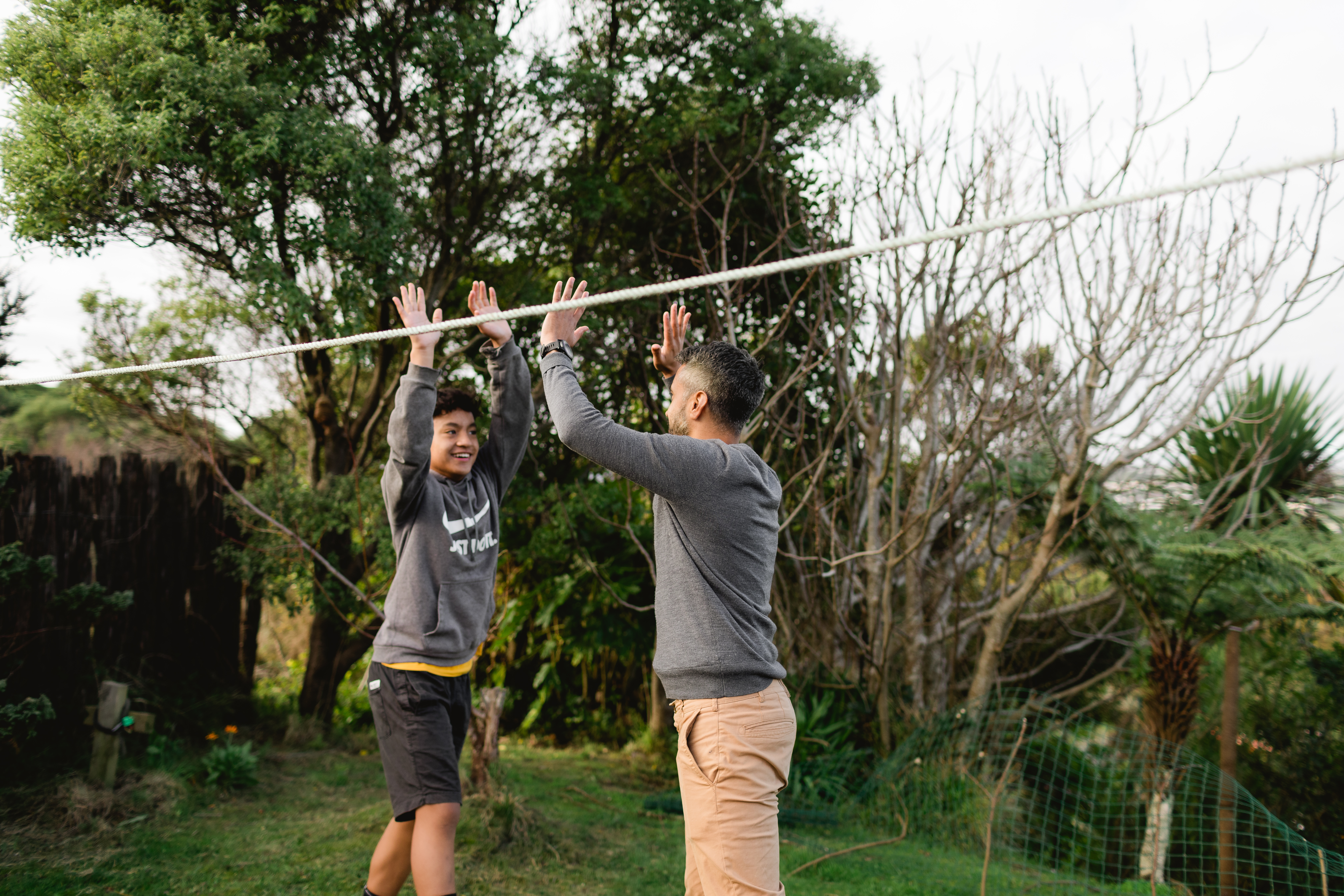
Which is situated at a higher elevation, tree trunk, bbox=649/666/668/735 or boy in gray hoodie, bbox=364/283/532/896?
boy in gray hoodie, bbox=364/283/532/896

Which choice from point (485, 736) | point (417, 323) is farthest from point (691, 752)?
point (485, 736)

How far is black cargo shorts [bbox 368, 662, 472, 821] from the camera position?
85.3 inches

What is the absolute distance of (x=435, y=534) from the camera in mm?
2318

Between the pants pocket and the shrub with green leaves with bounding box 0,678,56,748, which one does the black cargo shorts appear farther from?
the shrub with green leaves with bounding box 0,678,56,748

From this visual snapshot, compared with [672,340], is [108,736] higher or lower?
lower

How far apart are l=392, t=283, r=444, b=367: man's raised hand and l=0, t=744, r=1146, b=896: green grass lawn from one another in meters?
1.96

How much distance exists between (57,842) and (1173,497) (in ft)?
22.4

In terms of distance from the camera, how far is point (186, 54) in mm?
3822

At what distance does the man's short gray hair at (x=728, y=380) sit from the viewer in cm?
181

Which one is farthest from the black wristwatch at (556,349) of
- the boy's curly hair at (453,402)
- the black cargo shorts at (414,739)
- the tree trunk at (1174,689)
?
the tree trunk at (1174,689)

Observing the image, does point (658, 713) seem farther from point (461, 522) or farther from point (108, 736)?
point (461, 522)

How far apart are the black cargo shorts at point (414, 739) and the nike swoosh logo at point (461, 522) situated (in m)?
0.39

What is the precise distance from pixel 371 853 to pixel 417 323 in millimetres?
2343

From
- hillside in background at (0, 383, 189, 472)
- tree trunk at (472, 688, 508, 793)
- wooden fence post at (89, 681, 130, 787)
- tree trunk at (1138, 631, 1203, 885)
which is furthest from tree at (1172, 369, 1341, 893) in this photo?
hillside in background at (0, 383, 189, 472)
